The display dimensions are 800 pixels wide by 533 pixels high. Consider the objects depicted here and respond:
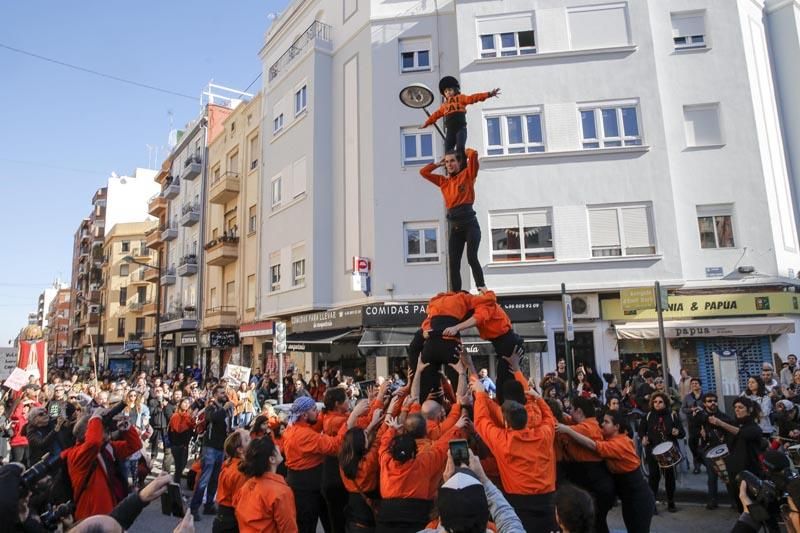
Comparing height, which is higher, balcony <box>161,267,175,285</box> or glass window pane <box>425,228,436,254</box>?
balcony <box>161,267,175,285</box>

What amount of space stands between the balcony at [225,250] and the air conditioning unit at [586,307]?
59.6 ft

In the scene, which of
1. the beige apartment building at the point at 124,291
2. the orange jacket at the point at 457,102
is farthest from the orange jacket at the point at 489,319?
the beige apartment building at the point at 124,291

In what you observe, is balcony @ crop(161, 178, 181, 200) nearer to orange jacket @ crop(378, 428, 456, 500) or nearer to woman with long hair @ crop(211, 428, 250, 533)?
woman with long hair @ crop(211, 428, 250, 533)

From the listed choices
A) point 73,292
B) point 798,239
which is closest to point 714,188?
point 798,239

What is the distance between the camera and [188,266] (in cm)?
3397

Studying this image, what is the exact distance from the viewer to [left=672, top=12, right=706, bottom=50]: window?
62.2ft

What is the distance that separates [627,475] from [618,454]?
29cm

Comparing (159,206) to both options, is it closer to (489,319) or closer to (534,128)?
(534,128)

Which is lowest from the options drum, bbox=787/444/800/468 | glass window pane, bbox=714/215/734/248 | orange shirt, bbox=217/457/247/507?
drum, bbox=787/444/800/468

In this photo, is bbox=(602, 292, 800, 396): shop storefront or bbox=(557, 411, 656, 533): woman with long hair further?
bbox=(602, 292, 800, 396): shop storefront

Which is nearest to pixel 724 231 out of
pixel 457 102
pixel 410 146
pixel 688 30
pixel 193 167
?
pixel 688 30

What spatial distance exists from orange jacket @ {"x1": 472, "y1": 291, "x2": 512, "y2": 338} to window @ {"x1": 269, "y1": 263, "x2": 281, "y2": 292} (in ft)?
63.1

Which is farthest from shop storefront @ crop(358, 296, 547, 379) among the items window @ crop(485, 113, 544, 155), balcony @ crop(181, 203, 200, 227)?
balcony @ crop(181, 203, 200, 227)

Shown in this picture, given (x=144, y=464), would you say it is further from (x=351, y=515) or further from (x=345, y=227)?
(x=345, y=227)
